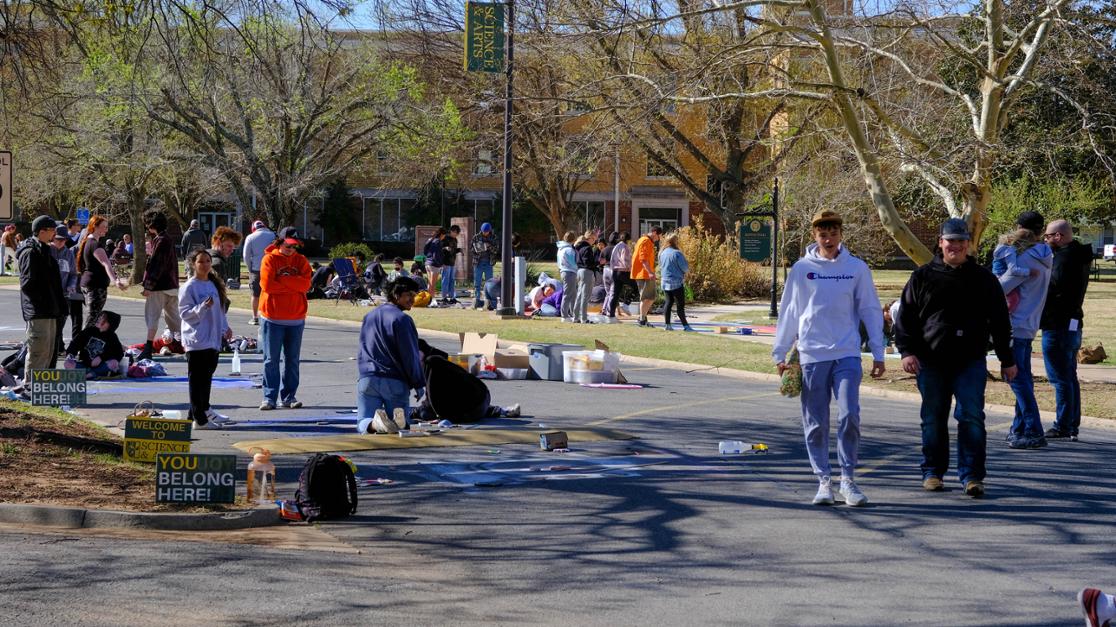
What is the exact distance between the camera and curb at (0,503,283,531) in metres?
7.92

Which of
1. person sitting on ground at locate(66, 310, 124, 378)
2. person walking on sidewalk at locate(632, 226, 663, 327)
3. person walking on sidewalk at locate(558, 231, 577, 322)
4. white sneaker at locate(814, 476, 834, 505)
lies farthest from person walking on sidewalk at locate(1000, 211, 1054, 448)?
person walking on sidewalk at locate(558, 231, 577, 322)

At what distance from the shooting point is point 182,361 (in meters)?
18.1

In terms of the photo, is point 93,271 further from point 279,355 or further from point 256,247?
point 279,355

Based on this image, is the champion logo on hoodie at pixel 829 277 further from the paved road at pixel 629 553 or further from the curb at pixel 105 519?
the curb at pixel 105 519

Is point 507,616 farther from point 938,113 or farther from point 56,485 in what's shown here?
point 938,113

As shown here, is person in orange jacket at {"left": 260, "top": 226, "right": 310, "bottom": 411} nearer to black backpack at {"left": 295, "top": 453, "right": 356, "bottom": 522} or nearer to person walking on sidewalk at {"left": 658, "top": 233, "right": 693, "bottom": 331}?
black backpack at {"left": 295, "top": 453, "right": 356, "bottom": 522}

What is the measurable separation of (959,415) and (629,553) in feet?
9.75

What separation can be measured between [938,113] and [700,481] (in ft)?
36.9

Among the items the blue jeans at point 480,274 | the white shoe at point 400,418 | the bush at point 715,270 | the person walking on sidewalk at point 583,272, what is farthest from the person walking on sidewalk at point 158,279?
Result: the bush at point 715,270

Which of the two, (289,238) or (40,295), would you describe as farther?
(289,238)

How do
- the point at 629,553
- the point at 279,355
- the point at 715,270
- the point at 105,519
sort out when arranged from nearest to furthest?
1. the point at 629,553
2. the point at 105,519
3. the point at 279,355
4. the point at 715,270

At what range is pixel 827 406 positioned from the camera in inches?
347

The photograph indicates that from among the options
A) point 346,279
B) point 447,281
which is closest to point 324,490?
point 447,281

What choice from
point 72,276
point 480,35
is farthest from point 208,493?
point 480,35
